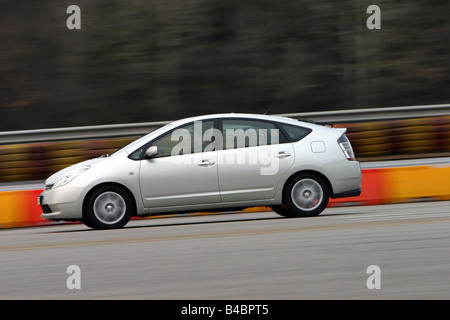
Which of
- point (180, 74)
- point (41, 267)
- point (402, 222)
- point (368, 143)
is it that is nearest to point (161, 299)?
point (41, 267)

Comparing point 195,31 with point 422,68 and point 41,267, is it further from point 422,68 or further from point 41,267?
point 41,267

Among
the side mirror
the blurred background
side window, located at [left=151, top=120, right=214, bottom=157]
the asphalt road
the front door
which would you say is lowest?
the asphalt road

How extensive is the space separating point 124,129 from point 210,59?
1083 cm

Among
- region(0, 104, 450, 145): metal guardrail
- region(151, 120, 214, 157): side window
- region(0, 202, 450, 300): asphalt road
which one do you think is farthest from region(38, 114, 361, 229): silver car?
region(0, 104, 450, 145): metal guardrail

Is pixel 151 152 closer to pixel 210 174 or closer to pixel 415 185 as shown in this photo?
pixel 210 174

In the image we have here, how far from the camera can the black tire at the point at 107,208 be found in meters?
10.1

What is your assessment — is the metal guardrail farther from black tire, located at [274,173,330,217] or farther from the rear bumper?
black tire, located at [274,173,330,217]

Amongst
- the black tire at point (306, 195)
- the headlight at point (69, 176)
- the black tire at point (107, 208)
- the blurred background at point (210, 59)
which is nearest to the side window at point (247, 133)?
the black tire at point (306, 195)

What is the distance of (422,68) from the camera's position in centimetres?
3025

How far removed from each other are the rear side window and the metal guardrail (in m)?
9.92

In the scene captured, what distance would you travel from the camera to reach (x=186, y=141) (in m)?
10.4

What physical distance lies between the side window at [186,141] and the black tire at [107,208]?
0.77 m

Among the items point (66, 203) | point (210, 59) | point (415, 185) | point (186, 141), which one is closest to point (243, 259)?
point (186, 141)

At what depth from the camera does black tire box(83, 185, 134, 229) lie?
397 inches
